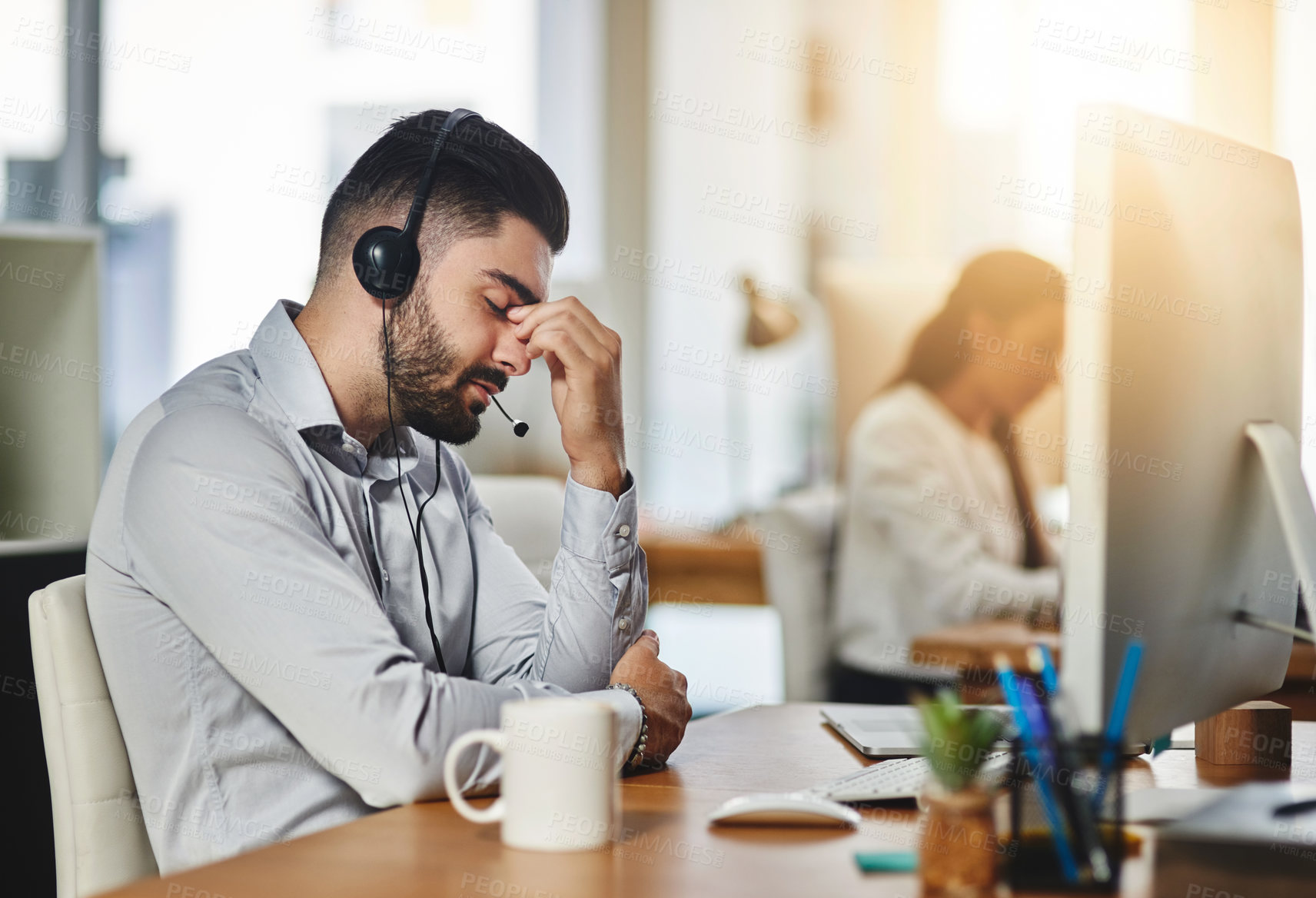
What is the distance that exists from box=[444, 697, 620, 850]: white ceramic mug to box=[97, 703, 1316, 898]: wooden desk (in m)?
0.01

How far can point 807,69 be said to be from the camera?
3.86 meters

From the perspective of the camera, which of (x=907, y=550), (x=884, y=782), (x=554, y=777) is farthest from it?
(x=907, y=550)

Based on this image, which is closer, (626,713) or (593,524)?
(626,713)

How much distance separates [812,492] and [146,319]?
2.04 meters

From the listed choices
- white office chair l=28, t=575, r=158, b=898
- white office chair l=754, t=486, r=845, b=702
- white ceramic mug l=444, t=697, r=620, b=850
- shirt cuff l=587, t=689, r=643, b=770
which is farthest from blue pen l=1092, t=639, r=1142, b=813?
white office chair l=754, t=486, r=845, b=702

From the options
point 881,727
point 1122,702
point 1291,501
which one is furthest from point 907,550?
point 1122,702

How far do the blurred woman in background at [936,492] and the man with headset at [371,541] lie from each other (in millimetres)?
1178

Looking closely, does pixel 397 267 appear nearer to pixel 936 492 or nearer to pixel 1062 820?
pixel 1062 820

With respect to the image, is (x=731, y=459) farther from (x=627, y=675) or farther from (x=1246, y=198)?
(x=1246, y=198)

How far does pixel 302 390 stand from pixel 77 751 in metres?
0.36

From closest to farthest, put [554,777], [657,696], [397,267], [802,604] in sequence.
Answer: [554,777] < [657,696] < [397,267] < [802,604]

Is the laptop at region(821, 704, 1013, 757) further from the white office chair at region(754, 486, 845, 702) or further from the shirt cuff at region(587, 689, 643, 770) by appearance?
the white office chair at region(754, 486, 845, 702)

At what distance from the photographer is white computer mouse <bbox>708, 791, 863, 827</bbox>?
76 cm

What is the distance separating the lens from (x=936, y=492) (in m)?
2.41
